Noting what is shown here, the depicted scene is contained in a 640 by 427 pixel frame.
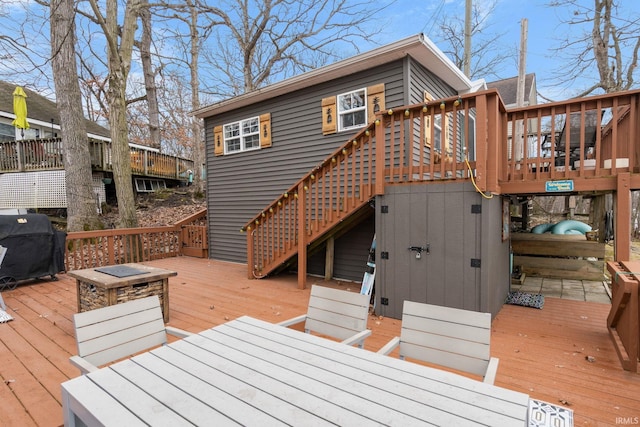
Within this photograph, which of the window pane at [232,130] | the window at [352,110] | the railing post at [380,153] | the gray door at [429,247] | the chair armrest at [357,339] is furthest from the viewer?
the window pane at [232,130]

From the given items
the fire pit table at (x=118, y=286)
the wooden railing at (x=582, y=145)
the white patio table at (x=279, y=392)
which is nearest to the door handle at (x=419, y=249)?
the wooden railing at (x=582, y=145)

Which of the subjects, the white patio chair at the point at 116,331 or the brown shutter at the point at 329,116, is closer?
the white patio chair at the point at 116,331

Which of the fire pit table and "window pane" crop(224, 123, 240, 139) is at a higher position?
"window pane" crop(224, 123, 240, 139)

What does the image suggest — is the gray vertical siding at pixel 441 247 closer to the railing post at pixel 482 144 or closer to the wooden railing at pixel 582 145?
the railing post at pixel 482 144

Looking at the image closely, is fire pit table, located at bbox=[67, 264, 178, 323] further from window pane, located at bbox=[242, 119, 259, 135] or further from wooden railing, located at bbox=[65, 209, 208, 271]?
window pane, located at bbox=[242, 119, 259, 135]

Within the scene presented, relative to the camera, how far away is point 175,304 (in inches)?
189

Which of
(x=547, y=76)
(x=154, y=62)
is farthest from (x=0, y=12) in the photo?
(x=547, y=76)

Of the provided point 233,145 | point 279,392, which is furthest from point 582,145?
point 233,145

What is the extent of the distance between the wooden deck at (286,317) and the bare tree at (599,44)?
402 inches

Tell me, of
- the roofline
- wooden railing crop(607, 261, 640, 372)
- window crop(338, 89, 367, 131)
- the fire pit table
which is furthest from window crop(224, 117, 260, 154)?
wooden railing crop(607, 261, 640, 372)

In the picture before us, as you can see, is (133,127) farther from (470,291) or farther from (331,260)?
(470,291)

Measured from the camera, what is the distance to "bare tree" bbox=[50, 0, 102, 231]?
27.6 feet

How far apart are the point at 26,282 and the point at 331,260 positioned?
567cm

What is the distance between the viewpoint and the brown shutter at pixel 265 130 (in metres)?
7.27
